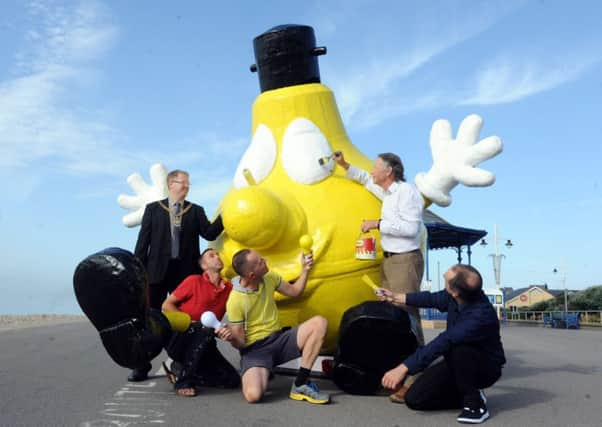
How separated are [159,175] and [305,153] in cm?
174

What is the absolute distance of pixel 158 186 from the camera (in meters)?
5.45

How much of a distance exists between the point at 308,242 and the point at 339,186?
0.56m

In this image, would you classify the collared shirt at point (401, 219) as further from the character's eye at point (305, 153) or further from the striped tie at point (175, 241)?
the striped tie at point (175, 241)

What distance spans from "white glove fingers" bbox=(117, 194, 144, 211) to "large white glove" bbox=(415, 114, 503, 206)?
102 inches

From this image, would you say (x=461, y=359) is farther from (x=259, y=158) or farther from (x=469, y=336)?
(x=259, y=158)

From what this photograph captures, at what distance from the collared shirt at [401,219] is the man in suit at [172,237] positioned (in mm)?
1173

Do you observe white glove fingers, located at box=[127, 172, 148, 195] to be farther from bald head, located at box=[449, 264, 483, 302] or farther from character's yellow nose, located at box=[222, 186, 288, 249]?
bald head, located at box=[449, 264, 483, 302]

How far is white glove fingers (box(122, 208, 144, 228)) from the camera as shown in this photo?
5441mm

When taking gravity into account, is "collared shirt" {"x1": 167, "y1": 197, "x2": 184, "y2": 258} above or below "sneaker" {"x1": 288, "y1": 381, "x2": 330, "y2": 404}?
above

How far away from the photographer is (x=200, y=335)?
13.0 ft

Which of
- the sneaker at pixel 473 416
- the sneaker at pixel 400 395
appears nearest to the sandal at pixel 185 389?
the sneaker at pixel 400 395

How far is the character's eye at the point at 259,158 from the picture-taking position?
439 centimetres

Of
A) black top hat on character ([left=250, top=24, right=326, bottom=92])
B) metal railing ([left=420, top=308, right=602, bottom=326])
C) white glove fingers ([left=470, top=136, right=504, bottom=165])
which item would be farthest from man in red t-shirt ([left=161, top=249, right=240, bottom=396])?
metal railing ([left=420, top=308, right=602, bottom=326])

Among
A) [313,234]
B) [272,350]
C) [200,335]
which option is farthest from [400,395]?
[200,335]
